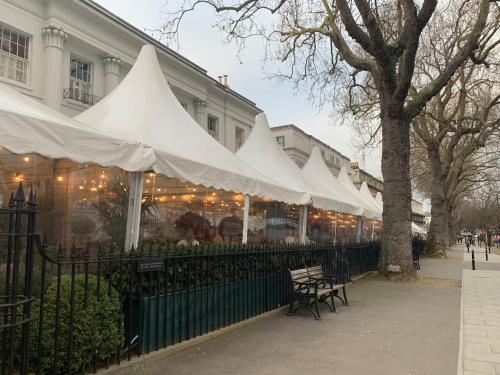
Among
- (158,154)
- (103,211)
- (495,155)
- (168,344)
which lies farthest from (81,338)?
(495,155)

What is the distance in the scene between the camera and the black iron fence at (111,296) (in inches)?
139

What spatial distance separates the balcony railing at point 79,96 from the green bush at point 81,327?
14.9 metres

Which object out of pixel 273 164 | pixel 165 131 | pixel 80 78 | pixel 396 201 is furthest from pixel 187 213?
pixel 80 78

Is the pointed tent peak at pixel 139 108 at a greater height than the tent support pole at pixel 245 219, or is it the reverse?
the pointed tent peak at pixel 139 108

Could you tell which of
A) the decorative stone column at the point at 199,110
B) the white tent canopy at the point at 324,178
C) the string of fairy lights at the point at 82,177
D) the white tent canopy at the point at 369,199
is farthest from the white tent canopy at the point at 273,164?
the decorative stone column at the point at 199,110

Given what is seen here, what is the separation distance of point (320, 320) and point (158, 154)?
4005 mm

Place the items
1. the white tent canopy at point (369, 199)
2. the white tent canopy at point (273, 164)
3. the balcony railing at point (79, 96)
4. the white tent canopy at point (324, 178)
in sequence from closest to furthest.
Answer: the white tent canopy at point (273, 164) < the white tent canopy at point (324, 178) < the balcony railing at point (79, 96) < the white tent canopy at point (369, 199)

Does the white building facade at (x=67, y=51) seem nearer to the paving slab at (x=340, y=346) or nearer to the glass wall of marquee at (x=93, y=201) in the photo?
the glass wall of marquee at (x=93, y=201)

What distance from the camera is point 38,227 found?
8.12m

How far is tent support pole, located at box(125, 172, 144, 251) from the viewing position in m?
7.11

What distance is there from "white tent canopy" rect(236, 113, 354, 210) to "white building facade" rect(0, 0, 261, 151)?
8.21 m

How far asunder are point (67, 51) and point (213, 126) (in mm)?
12149

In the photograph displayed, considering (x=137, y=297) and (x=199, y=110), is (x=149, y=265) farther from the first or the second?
(x=199, y=110)

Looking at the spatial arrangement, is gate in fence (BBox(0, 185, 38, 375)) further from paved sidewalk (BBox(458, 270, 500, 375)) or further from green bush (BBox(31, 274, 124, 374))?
paved sidewalk (BBox(458, 270, 500, 375))
